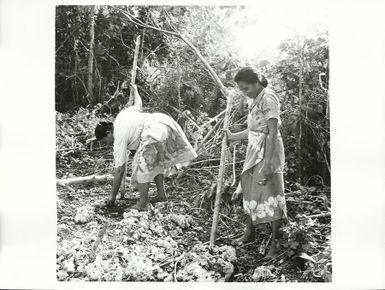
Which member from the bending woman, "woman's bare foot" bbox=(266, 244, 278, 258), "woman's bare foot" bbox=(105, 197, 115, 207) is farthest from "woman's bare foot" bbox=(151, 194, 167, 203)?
"woman's bare foot" bbox=(266, 244, 278, 258)

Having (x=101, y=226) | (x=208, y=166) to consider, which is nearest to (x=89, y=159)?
(x=101, y=226)

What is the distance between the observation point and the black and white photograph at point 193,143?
361cm

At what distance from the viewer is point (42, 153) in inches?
145

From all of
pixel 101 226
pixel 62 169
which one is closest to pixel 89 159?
pixel 62 169

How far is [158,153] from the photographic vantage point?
3721mm

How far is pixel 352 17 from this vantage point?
11.8 ft

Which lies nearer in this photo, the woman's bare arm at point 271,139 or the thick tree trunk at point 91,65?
the woman's bare arm at point 271,139

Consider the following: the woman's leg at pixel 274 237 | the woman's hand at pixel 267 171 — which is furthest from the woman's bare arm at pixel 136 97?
the woman's leg at pixel 274 237

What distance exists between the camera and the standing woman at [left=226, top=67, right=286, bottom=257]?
3.61m

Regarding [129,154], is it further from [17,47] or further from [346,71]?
[346,71]

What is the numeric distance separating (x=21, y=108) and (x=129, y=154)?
2.67 feet

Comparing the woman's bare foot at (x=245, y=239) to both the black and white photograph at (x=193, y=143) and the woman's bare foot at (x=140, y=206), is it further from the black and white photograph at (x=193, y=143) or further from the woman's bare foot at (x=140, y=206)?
the woman's bare foot at (x=140, y=206)

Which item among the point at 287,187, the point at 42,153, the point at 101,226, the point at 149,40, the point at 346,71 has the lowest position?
the point at 101,226

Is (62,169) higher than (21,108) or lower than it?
lower
